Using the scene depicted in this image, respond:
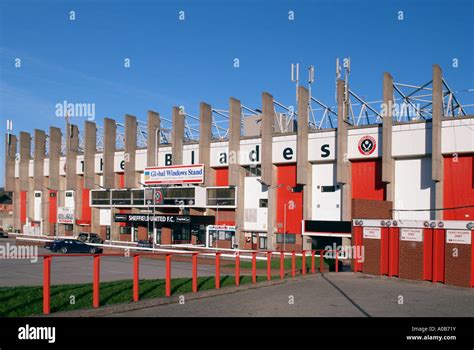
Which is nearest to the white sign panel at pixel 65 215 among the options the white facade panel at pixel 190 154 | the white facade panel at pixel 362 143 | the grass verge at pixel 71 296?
the white facade panel at pixel 190 154

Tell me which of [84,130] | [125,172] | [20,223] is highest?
[84,130]

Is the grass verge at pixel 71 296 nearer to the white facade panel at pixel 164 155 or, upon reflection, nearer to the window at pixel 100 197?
the white facade panel at pixel 164 155

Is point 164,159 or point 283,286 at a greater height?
point 164,159

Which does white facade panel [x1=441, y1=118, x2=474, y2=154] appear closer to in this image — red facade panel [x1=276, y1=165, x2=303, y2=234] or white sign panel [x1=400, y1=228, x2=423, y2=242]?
red facade panel [x1=276, y1=165, x2=303, y2=234]

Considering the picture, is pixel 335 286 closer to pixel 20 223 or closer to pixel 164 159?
pixel 164 159

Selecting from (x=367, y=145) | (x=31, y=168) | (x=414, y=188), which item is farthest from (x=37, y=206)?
(x=414, y=188)

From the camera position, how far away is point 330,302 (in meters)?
13.4

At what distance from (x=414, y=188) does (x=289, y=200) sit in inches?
490

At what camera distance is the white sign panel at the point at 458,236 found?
1797 cm

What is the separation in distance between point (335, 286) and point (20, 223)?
70.5 metres

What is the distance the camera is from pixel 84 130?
66.6 m

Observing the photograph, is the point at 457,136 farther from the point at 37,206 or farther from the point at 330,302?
the point at 37,206

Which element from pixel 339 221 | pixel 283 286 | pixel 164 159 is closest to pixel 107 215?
pixel 164 159
